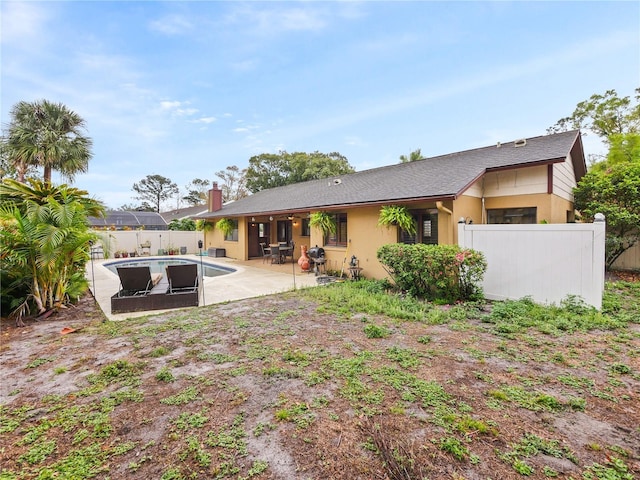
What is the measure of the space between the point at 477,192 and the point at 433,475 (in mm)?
8357

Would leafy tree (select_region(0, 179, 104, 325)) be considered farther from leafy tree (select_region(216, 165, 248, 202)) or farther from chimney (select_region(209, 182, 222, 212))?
leafy tree (select_region(216, 165, 248, 202))

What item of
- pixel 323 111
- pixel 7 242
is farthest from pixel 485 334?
pixel 323 111

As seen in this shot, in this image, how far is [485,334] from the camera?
4.78 meters

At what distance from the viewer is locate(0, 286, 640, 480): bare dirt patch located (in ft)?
7.04

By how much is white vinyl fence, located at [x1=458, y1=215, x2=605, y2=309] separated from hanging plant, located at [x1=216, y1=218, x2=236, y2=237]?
13473mm

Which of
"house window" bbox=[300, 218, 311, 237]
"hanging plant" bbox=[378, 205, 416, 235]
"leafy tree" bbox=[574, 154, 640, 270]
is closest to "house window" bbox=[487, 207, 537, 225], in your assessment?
"hanging plant" bbox=[378, 205, 416, 235]

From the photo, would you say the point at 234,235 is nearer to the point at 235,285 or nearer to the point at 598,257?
the point at 235,285

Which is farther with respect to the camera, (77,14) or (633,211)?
(633,211)

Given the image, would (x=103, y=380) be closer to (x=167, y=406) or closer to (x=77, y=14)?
(x=167, y=406)

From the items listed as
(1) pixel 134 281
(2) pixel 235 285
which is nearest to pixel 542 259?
(2) pixel 235 285

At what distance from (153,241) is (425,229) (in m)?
18.4

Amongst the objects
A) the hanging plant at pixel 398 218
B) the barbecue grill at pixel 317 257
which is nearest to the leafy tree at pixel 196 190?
the barbecue grill at pixel 317 257

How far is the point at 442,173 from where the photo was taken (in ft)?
31.2

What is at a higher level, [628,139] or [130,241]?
[628,139]
